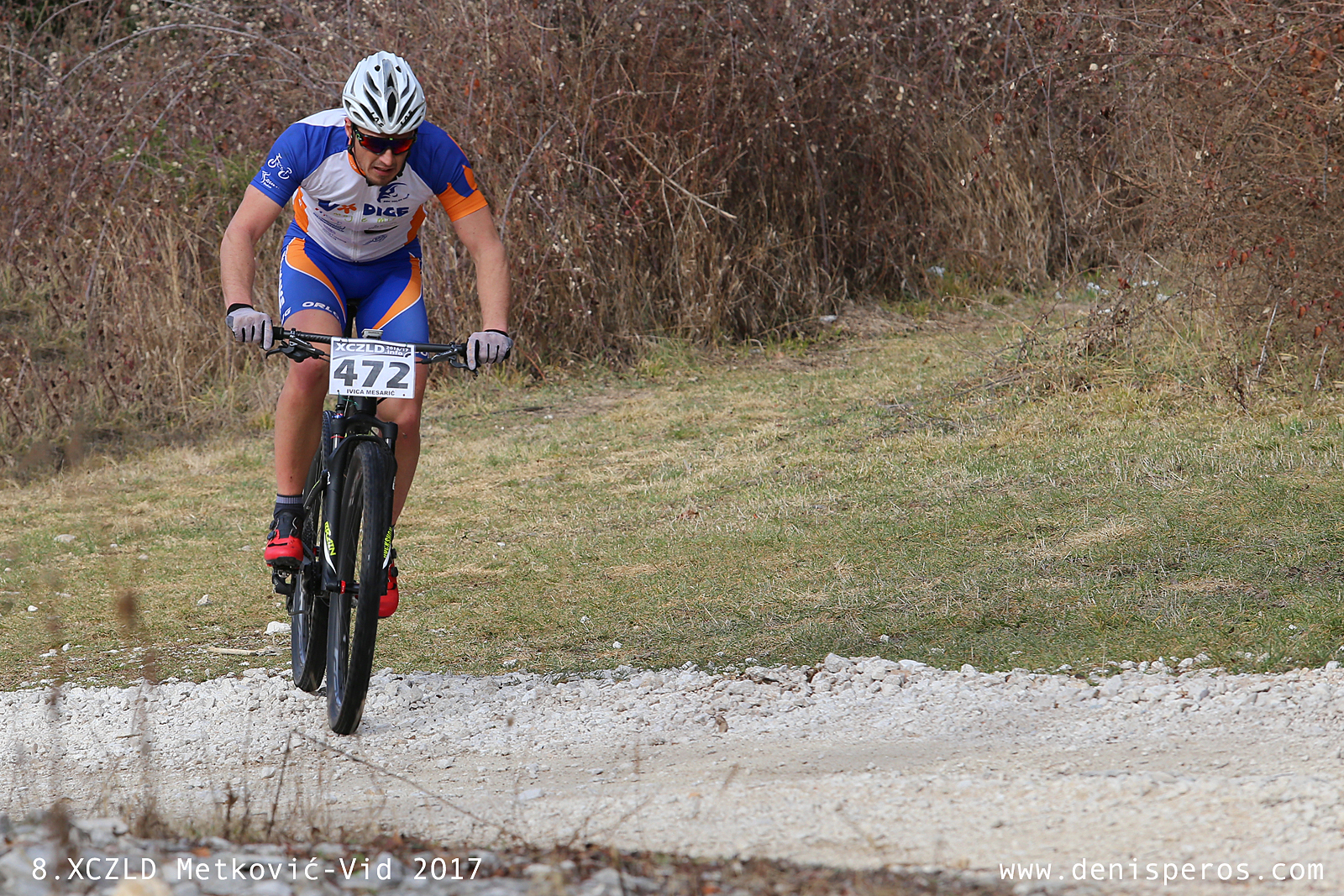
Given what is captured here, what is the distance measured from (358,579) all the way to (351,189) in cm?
132

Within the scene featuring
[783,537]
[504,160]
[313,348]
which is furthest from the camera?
[504,160]

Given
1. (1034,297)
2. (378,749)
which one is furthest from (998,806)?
(1034,297)

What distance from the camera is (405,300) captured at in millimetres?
4914

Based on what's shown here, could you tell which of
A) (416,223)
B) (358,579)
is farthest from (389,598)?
(416,223)

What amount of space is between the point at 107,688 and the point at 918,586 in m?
3.14

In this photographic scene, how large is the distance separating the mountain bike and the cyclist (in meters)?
0.12

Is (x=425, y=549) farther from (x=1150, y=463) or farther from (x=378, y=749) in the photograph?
(x=1150, y=463)

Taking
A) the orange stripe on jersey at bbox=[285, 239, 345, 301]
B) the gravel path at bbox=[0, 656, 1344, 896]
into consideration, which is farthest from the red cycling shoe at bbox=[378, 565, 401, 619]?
the orange stripe on jersey at bbox=[285, 239, 345, 301]

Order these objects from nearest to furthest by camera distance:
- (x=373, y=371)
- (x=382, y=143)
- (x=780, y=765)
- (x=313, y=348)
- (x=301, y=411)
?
(x=780, y=765) < (x=373, y=371) < (x=313, y=348) < (x=382, y=143) < (x=301, y=411)

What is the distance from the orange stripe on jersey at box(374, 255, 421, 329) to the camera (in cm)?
488

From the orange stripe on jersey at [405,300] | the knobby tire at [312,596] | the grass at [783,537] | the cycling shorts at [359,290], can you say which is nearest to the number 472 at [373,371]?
the knobby tire at [312,596]

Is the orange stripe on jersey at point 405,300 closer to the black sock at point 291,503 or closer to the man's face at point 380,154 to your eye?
the man's face at point 380,154

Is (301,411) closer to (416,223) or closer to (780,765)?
(416,223)

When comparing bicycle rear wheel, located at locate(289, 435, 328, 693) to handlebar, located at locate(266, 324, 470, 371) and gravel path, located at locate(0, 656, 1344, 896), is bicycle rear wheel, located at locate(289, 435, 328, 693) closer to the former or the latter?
gravel path, located at locate(0, 656, 1344, 896)
